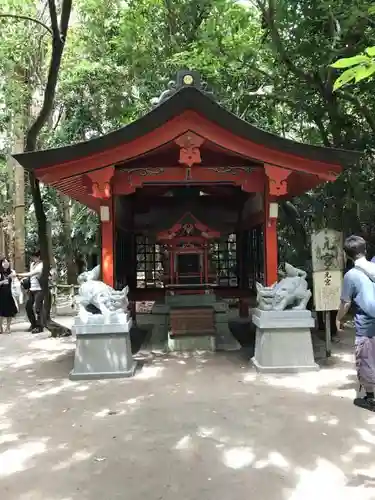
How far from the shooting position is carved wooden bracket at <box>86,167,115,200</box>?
7363mm

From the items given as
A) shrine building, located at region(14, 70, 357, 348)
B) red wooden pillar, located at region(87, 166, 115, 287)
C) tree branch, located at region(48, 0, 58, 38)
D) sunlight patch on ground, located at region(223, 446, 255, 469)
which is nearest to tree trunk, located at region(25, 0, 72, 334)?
tree branch, located at region(48, 0, 58, 38)

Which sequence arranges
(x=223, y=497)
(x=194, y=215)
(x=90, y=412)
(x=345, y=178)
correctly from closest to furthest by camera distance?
(x=223, y=497), (x=90, y=412), (x=194, y=215), (x=345, y=178)

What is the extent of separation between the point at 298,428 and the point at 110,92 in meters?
12.1

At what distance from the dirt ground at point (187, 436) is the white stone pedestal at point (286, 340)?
0.88 ft

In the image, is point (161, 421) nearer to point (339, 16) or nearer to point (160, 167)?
point (160, 167)

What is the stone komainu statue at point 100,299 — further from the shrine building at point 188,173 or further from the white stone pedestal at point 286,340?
the white stone pedestal at point 286,340

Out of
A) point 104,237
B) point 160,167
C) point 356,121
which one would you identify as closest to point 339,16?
point 356,121

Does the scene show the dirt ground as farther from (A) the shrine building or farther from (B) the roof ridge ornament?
(B) the roof ridge ornament

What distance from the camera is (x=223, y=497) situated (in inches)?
135

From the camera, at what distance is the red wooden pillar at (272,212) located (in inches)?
295

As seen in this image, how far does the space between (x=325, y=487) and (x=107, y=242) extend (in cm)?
509

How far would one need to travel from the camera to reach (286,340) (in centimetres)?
701

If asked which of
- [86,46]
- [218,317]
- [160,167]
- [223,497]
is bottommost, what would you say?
[223,497]

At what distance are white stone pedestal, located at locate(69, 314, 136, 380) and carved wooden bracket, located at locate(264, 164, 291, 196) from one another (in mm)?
2960
